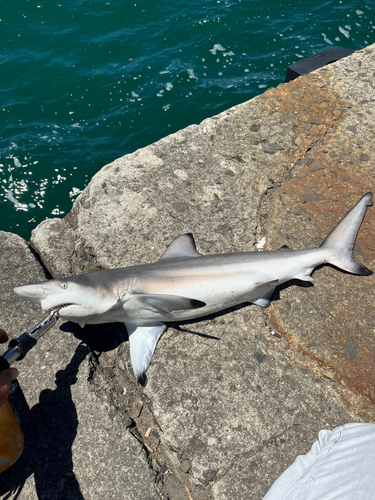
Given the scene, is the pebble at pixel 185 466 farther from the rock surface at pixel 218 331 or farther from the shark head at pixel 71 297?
the shark head at pixel 71 297

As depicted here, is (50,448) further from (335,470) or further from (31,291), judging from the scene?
(335,470)

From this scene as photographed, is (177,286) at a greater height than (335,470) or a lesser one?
greater

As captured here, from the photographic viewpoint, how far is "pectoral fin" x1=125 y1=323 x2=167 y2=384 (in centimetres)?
304

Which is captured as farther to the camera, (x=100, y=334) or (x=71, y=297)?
(x=100, y=334)

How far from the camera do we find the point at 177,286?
315 centimetres

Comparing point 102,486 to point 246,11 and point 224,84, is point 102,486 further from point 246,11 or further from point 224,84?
point 246,11

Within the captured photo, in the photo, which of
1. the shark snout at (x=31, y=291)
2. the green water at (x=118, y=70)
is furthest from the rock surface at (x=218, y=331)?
the green water at (x=118, y=70)

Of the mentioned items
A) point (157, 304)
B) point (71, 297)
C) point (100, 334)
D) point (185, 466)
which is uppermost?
point (71, 297)

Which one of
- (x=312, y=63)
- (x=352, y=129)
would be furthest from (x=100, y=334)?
(x=312, y=63)

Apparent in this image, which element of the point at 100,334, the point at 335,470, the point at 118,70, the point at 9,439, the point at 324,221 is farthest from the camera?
the point at 118,70

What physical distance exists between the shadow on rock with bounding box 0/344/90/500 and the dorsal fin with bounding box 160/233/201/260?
1.25 meters

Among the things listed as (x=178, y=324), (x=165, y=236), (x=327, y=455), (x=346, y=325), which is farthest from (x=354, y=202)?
(x=327, y=455)

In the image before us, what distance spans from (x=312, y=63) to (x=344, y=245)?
4925 millimetres

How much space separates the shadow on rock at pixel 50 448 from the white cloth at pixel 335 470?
137 cm
